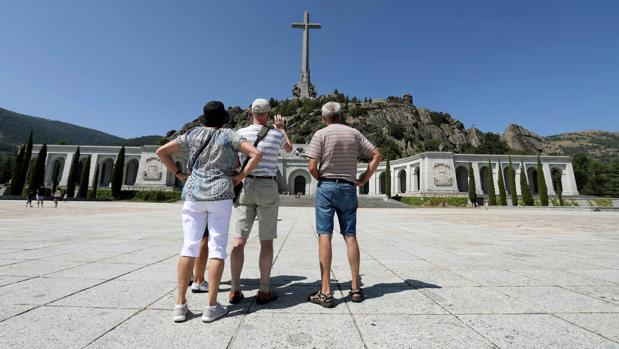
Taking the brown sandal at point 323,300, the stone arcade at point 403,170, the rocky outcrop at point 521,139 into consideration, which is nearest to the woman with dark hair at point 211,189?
the brown sandal at point 323,300

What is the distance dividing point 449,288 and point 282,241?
446cm

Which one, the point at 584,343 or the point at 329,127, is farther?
the point at 329,127

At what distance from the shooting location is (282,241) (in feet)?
23.4

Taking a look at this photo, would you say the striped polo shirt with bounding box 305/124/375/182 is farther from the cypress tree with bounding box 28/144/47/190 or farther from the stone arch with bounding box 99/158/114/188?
the stone arch with bounding box 99/158/114/188

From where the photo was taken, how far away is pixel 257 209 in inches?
120

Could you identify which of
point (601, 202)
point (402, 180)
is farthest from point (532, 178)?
point (402, 180)

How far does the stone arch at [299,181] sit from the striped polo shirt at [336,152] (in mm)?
47614

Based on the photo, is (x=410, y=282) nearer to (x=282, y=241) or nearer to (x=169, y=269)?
(x=169, y=269)

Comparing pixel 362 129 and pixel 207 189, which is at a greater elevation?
pixel 362 129

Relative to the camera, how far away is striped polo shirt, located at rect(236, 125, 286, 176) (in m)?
3.04

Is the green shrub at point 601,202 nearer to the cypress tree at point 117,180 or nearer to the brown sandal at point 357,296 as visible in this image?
the brown sandal at point 357,296

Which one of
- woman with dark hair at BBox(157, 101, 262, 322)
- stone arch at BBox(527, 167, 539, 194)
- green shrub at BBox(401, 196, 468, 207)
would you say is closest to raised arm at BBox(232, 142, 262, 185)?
woman with dark hair at BBox(157, 101, 262, 322)

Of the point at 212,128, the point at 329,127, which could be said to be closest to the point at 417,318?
the point at 329,127

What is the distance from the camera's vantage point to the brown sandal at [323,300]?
8.80 ft
